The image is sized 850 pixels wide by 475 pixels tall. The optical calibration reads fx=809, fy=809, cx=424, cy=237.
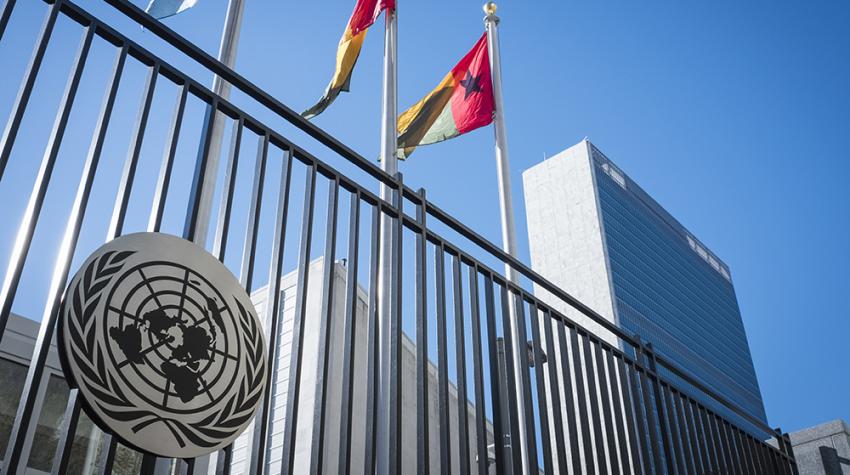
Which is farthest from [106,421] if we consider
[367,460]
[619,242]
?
[619,242]

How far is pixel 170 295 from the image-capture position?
200 centimetres

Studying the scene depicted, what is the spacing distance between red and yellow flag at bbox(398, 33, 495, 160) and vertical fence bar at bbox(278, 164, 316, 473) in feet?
22.9

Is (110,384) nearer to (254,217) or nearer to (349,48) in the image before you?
(254,217)

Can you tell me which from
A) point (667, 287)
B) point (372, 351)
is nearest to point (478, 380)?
point (372, 351)

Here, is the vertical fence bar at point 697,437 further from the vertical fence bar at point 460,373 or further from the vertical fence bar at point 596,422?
the vertical fence bar at point 460,373

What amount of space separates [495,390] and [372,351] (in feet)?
2.20

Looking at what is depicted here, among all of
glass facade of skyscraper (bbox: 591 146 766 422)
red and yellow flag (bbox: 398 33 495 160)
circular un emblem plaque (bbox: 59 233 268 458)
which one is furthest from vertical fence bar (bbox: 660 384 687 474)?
glass facade of skyscraper (bbox: 591 146 766 422)

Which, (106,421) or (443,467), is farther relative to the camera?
(443,467)

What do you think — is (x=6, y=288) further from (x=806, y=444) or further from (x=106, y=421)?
(x=806, y=444)

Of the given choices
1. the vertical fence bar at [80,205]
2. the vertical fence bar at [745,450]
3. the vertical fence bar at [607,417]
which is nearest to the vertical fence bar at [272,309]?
the vertical fence bar at [80,205]

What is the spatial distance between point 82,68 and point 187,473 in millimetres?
1090

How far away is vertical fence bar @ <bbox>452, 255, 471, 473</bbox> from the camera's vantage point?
2793 mm

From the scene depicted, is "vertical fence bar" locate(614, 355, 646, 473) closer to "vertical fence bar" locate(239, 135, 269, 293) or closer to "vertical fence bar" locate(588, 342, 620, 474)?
"vertical fence bar" locate(588, 342, 620, 474)

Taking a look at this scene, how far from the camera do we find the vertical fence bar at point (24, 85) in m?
1.81
